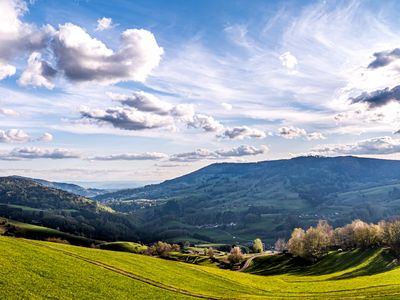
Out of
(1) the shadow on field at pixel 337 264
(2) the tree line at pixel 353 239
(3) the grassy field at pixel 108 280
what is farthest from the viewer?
(2) the tree line at pixel 353 239

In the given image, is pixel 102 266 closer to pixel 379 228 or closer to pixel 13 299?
pixel 13 299

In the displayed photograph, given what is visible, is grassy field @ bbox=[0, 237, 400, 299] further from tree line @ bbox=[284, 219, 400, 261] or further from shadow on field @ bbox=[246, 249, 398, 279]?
tree line @ bbox=[284, 219, 400, 261]

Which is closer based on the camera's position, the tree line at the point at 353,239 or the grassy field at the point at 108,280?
the grassy field at the point at 108,280

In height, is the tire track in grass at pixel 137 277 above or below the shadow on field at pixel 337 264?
above

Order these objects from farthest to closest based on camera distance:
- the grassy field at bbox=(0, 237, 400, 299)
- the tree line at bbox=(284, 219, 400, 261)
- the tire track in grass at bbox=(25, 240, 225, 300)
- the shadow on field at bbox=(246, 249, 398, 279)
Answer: the tree line at bbox=(284, 219, 400, 261) < the shadow on field at bbox=(246, 249, 398, 279) < the tire track in grass at bbox=(25, 240, 225, 300) < the grassy field at bbox=(0, 237, 400, 299)

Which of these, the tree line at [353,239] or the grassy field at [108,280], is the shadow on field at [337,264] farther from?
the grassy field at [108,280]

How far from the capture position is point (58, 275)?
48344 mm

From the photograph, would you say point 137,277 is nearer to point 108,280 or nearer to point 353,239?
point 108,280

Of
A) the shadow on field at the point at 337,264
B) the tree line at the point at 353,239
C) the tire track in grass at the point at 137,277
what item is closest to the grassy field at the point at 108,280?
the tire track in grass at the point at 137,277

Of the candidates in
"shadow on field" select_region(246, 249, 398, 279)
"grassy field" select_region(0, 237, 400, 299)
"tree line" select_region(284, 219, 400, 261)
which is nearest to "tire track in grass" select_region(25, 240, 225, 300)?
"grassy field" select_region(0, 237, 400, 299)

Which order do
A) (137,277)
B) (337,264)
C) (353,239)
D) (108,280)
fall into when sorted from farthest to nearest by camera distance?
(353,239) → (337,264) → (137,277) → (108,280)

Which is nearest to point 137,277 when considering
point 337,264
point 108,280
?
point 108,280

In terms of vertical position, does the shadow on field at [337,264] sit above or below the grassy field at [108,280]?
below

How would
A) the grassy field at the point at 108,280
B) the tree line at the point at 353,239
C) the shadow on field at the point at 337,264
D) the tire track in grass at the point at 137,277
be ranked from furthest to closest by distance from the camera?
the tree line at the point at 353,239 → the shadow on field at the point at 337,264 → the tire track in grass at the point at 137,277 → the grassy field at the point at 108,280
